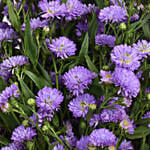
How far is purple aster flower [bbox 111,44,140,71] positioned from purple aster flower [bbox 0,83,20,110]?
15cm

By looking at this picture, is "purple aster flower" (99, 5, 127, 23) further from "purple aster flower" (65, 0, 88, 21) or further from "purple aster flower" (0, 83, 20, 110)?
"purple aster flower" (0, 83, 20, 110)

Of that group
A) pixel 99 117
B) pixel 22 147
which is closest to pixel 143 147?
pixel 99 117

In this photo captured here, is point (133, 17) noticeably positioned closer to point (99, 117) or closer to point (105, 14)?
point (105, 14)

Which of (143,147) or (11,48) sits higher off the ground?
(11,48)

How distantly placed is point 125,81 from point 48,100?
4.3 inches

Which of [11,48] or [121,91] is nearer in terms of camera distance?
[121,91]

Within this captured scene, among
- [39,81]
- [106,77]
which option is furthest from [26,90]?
[106,77]

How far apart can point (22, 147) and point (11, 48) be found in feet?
0.55

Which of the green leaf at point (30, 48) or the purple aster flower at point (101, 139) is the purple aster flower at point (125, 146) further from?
the green leaf at point (30, 48)

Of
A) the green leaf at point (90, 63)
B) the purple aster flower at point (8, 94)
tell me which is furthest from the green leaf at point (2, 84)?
the green leaf at point (90, 63)

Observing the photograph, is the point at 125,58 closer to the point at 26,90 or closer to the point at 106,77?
the point at 106,77

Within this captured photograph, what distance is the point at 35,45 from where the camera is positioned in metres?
0.44

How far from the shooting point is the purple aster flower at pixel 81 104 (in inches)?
16.1

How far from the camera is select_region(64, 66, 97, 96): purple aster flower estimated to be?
1.32 ft
